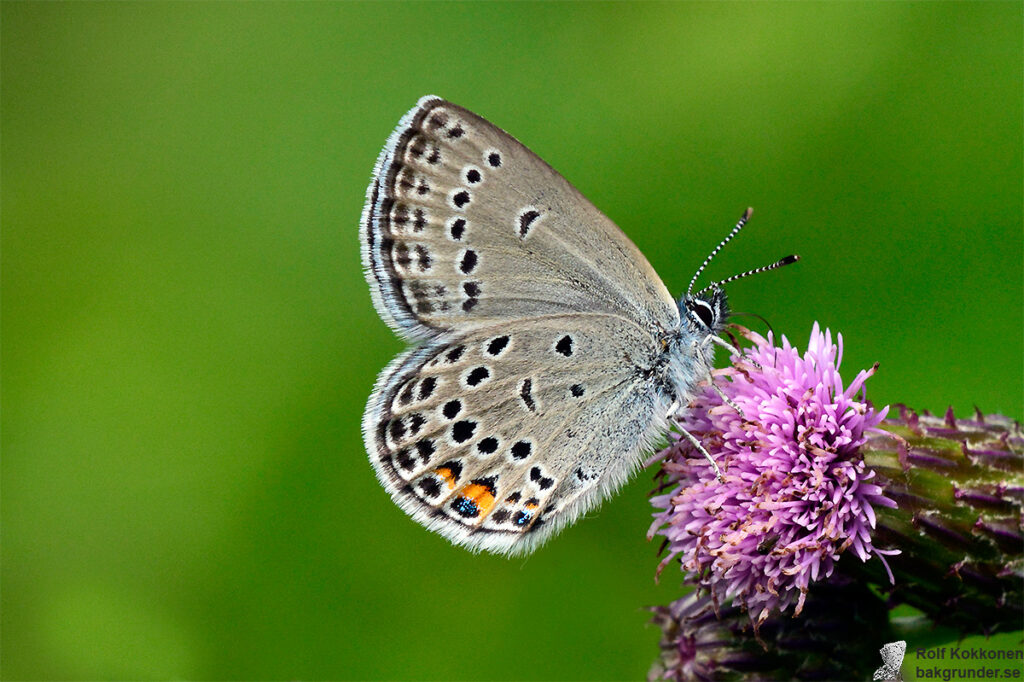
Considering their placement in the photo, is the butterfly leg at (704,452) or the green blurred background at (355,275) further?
the green blurred background at (355,275)

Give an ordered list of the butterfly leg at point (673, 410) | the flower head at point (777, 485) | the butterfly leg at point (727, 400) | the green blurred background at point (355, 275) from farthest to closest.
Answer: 1. the green blurred background at point (355, 275)
2. the butterfly leg at point (673, 410)
3. the butterfly leg at point (727, 400)
4. the flower head at point (777, 485)

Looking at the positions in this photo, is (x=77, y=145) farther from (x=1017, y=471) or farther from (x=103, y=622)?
(x=1017, y=471)

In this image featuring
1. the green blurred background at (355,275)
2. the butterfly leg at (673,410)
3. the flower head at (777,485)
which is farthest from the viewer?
the green blurred background at (355,275)

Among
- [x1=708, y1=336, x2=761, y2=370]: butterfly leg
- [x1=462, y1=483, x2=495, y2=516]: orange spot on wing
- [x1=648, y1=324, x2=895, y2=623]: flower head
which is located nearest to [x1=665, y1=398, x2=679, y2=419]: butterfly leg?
[x1=648, y1=324, x2=895, y2=623]: flower head

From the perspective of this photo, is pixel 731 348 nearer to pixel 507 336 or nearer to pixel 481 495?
pixel 507 336

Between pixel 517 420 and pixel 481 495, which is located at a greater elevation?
pixel 517 420

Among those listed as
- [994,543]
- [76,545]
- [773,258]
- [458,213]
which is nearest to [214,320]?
[76,545]

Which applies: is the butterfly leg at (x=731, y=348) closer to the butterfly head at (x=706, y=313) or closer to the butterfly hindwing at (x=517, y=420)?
the butterfly head at (x=706, y=313)

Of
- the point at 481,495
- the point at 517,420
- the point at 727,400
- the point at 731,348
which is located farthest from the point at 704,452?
the point at 481,495

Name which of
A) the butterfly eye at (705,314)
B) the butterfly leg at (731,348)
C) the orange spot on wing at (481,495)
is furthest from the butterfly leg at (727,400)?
the orange spot on wing at (481,495)
